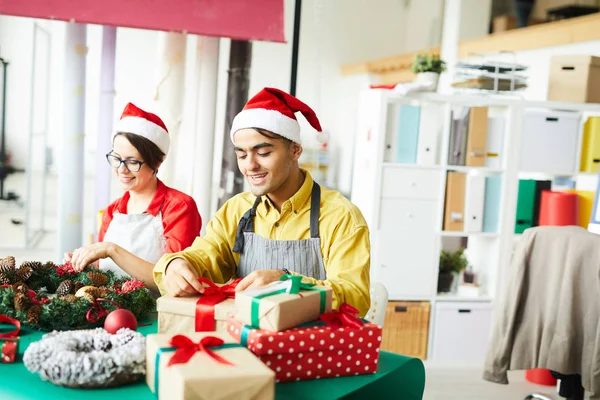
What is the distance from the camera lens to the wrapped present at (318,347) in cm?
125

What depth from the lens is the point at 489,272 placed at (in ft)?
14.0

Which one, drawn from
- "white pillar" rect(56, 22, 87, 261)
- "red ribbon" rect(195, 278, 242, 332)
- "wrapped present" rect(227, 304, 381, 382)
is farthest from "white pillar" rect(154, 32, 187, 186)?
"wrapped present" rect(227, 304, 381, 382)

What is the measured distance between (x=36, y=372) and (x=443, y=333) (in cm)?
326

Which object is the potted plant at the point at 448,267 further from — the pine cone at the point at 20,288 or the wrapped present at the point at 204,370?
the wrapped present at the point at 204,370

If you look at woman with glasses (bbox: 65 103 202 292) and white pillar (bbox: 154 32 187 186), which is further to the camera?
white pillar (bbox: 154 32 187 186)

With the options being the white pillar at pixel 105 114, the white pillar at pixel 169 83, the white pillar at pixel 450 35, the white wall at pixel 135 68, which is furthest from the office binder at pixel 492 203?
the white pillar at pixel 450 35

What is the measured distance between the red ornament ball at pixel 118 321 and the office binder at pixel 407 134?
2.76m

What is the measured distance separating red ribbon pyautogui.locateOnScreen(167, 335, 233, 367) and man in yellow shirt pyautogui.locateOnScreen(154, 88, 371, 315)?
51 cm

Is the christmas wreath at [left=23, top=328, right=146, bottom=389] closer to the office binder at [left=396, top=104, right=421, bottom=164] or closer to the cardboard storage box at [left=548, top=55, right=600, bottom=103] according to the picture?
the office binder at [left=396, top=104, right=421, bottom=164]

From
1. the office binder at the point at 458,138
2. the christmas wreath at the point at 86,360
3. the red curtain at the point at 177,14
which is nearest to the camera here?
the christmas wreath at the point at 86,360

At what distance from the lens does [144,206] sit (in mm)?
2260

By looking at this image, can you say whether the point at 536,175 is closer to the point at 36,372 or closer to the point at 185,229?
the point at 185,229

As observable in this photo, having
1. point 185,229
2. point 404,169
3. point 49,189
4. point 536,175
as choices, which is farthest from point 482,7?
point 185,229

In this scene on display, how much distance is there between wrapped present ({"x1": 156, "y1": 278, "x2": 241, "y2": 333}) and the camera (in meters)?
1.43
